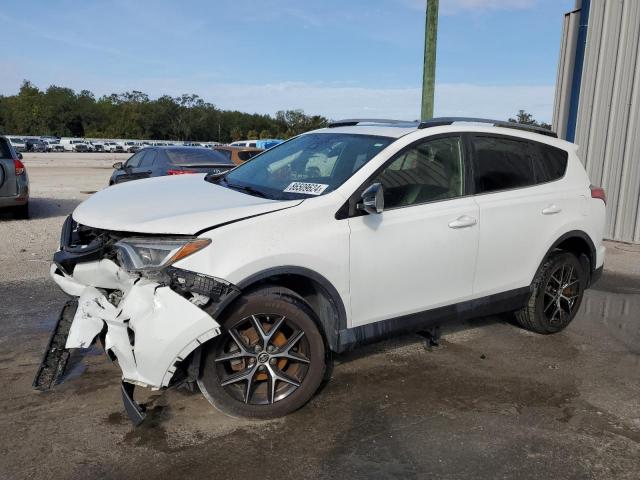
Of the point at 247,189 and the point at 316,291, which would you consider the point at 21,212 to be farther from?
the point at 316,291

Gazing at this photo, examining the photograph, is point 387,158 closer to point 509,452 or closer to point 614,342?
point 509,452

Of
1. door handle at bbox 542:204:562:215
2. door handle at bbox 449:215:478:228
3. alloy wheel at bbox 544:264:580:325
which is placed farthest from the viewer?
alloy wheel at bbox 544:264:580:325

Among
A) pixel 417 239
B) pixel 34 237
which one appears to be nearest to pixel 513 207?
pixel 417 239

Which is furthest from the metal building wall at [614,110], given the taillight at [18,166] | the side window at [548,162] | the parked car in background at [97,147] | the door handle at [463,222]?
the parked car in background at [97,147]

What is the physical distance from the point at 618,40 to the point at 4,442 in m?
10.1

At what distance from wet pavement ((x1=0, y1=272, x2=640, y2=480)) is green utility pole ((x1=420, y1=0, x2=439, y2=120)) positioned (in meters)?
5.42

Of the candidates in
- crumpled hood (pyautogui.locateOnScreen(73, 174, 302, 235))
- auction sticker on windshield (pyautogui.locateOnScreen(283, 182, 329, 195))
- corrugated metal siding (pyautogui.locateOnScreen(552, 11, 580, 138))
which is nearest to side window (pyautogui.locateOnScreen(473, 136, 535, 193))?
auction sticker on windshield (pyautogui.locateOnScreen(283, 182, 329, 195))

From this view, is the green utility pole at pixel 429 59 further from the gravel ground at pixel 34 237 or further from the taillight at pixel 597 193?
the gravel ground at pixel 34 237

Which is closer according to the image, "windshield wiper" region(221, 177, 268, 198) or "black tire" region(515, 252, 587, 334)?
"windshield wiper" region(221, 177, 268, 198)

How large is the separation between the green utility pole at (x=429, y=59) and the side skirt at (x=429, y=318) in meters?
5.26

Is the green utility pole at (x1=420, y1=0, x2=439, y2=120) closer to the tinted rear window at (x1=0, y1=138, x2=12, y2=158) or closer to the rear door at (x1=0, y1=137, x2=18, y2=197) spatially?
the rear door at (x1=0, y1=137, x2=18, y2=197)

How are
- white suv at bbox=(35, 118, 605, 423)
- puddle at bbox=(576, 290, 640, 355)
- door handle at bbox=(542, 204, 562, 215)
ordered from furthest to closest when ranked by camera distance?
puddle at bbox=(576, 290, 640, 355), door handle at bbox=(542, 204, 562, 215), white suv at bbox=(35, 118, 605, 423)

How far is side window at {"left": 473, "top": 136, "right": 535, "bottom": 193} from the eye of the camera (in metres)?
4.43

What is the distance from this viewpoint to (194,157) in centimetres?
1084
